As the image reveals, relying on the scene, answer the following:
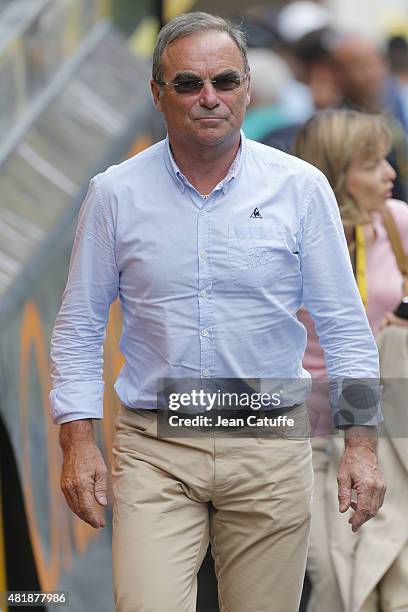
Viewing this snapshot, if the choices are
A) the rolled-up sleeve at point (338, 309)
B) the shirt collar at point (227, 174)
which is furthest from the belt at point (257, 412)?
the shirt collar at point (227, 174)

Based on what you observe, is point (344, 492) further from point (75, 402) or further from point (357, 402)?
point (75, 402)

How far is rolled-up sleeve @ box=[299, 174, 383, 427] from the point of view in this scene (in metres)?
4.11

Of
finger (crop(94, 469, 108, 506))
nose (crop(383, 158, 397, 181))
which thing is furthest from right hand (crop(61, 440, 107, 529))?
nose (crop(383, 158, 397, 181))

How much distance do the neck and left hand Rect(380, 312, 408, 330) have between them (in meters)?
1.17

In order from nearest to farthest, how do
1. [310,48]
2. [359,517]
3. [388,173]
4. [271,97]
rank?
[359,517] → [388,173] → [271,97] → [310,48]

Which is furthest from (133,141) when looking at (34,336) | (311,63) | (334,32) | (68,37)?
(334,32)

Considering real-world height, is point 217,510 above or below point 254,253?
below

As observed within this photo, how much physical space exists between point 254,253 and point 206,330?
0.23m

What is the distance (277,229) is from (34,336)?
209 cm

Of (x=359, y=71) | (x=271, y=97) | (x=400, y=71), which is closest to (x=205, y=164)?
(x=271, y=97)

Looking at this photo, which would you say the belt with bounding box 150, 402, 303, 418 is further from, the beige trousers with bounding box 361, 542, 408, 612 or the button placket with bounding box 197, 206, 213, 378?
the beige trousers with bounding box 361, 542, 408, 612

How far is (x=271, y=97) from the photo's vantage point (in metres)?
10.0

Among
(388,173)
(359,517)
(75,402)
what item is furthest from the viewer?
(388,173)

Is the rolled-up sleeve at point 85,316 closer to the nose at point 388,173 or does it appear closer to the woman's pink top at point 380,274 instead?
the woman's pink top at point 380,274
